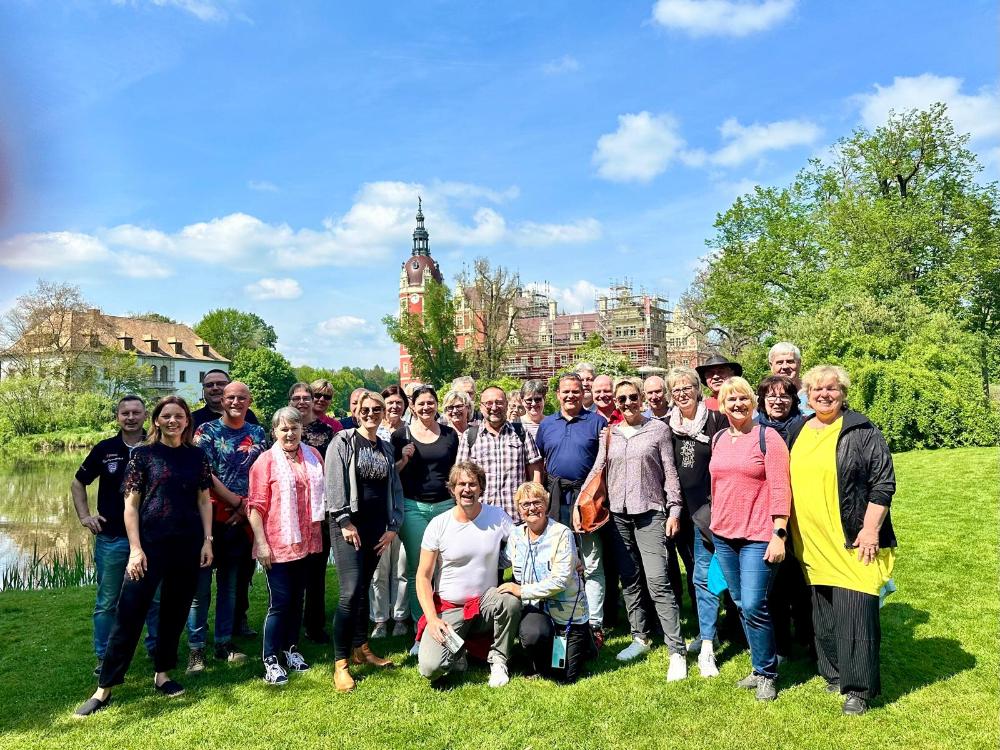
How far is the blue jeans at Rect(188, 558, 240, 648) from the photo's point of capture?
4.82 m

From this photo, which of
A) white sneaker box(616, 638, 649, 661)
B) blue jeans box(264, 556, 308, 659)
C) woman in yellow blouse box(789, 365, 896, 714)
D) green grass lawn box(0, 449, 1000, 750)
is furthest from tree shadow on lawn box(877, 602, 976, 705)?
blue jeans box(264, 556, 308, 659)

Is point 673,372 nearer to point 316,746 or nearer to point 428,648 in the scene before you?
point 428,648

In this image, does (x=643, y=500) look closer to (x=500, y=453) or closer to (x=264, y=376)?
(x=500, y=453)

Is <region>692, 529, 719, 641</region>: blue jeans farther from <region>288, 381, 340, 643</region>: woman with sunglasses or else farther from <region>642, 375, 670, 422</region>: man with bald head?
<region>288, 381, 340, 643</region>: woman with sunglasses

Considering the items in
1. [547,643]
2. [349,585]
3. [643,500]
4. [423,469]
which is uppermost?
[423,469]

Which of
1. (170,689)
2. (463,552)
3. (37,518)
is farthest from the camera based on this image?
(37,518)

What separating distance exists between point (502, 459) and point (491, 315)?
138 ft

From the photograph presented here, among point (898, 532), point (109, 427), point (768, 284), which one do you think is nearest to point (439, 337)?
point (109, 427)

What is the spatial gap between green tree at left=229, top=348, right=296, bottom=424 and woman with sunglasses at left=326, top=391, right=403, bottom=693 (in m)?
55.9

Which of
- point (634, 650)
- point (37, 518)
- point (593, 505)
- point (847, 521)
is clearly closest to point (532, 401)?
point (593, 505)

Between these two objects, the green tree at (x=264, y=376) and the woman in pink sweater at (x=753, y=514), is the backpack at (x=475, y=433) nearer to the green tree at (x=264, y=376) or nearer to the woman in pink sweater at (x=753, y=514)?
the woman in pink sweater at (x=753, y=514)

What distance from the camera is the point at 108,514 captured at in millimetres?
4500

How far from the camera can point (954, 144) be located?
27.5 m

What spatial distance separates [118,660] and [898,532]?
8.72 metres
